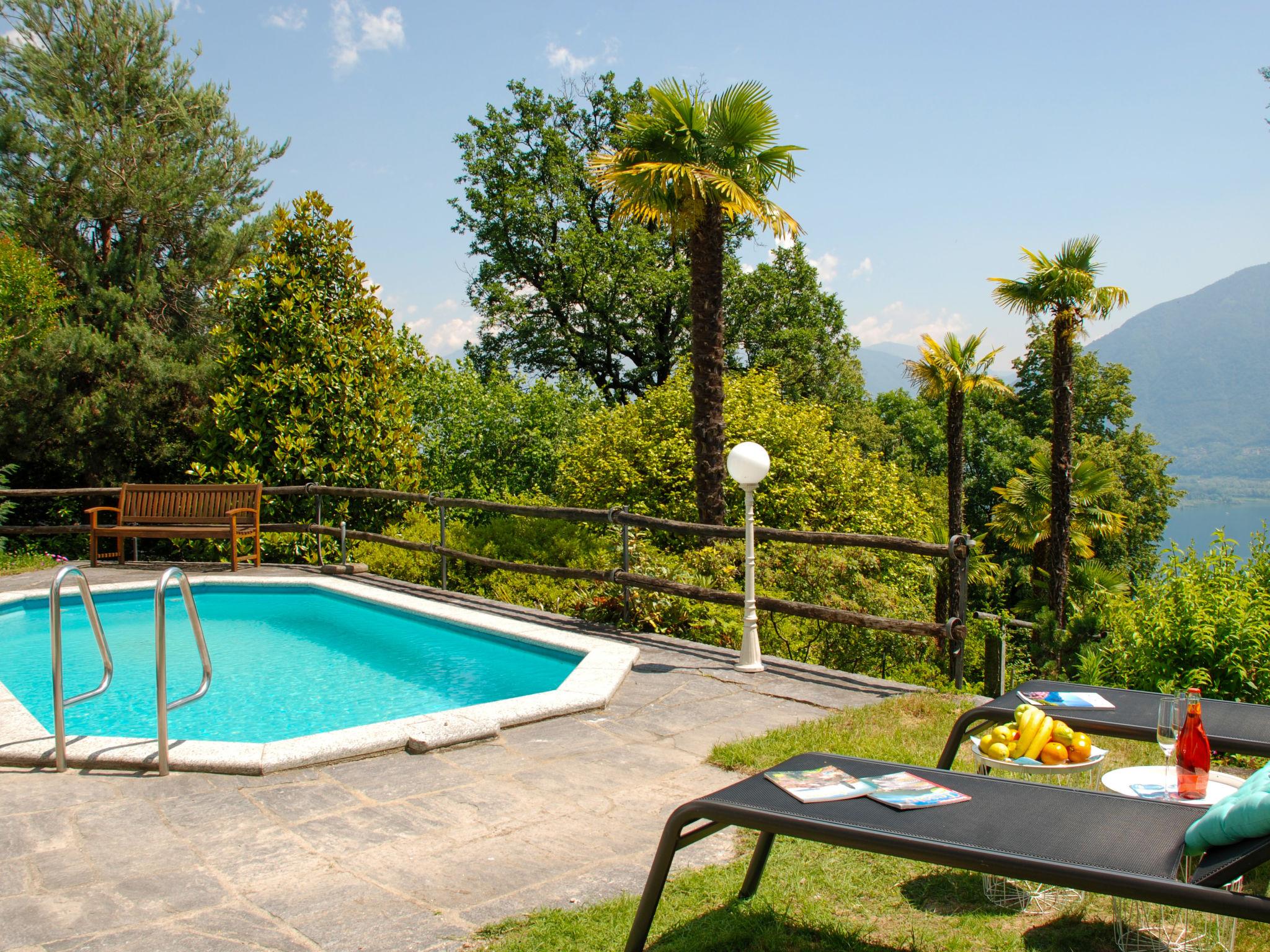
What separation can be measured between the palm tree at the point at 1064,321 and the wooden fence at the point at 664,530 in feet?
51.5

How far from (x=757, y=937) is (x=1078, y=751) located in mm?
1374

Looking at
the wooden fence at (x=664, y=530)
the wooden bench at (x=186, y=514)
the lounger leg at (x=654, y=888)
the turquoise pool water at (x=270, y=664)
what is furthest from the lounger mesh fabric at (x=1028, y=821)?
the wooden bench at (x=186, y=514)

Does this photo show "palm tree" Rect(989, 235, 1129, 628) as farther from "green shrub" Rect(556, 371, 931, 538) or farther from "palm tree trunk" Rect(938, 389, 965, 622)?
"green shrub" Rect(556, 371, 931, 538)

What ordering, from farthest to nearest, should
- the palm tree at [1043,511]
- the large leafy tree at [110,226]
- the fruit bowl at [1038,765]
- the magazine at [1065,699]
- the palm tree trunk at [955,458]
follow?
the palm tree at [1043,511] → the palm tree trunk at [955,458] → the large leafy tree at [110,226] → the magazine at [1065,699] → the fruit bowl at [1038,765]

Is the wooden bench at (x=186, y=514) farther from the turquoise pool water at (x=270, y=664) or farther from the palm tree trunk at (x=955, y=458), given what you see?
the palm tree trunk at (x=955, y=458)

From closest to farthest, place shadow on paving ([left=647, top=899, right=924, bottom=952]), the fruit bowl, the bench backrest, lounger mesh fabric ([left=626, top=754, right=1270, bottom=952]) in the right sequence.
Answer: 1. lounger mesh fabric ([left=626, top=754, right=1270, bottom=952])
2. shadow on paving ([left=647, top=899, right=924, bottom=952])
3. the fruit bowl
4. the bench backrest

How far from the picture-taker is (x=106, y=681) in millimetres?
4730

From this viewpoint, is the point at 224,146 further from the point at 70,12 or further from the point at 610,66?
the point at 610,66

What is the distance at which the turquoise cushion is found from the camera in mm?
2133

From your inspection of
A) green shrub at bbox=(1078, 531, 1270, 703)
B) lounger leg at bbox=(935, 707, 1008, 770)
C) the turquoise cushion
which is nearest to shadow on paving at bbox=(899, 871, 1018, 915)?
lounger leg at bbox=(935, 707, 1008, 770)

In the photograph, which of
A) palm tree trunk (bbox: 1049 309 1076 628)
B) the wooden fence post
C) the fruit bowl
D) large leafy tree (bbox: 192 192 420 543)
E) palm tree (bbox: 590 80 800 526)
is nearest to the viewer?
the fruit bowl

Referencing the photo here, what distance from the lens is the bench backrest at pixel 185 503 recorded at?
11.9 metres

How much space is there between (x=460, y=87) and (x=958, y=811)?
17239 mm

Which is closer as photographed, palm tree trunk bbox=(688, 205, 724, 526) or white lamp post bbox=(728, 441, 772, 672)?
white lamp post bbox=(728, 441, 772, 672)
